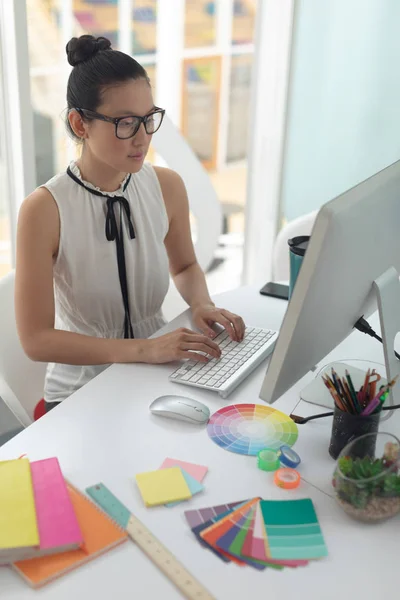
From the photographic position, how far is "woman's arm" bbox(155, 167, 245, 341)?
1.62 metres

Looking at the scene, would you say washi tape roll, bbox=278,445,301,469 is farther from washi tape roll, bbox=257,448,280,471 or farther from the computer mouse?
the computer mouse

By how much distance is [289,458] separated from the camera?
1077mm

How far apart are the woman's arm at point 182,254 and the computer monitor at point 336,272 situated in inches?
18.3

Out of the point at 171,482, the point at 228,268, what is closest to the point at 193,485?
the point at 171,482

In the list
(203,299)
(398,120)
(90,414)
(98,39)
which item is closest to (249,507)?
(90,414)

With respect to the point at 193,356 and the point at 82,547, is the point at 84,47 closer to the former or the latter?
the point at 193,356

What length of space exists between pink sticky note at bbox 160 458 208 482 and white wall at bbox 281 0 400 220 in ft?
Result: 7.08

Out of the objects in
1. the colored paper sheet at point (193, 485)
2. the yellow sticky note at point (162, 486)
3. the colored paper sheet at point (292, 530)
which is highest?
the yellow sticky note at point (162, 486)

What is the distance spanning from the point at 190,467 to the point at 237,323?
19.3 inches

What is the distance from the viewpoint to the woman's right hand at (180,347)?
1367mm

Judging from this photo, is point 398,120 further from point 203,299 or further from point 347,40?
point 203,299

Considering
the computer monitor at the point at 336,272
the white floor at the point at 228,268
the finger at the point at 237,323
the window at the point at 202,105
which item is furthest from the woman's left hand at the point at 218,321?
the window at the point at 202,105

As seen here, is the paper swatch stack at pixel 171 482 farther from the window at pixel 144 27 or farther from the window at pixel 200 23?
the window at pixel 200 23

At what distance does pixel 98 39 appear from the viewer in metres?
1.50
